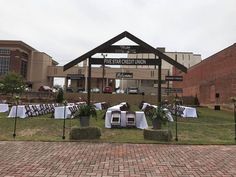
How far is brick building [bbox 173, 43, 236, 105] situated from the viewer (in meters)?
37.0

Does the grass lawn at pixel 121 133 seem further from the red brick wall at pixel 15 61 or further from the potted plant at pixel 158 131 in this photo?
the red brick wall at pixel 15 61

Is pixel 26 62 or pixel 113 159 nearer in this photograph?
pixel 113 159

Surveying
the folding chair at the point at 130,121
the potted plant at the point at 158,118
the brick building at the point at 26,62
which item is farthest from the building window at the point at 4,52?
the potted plant at the point at 158,118

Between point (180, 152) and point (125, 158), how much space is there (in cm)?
179

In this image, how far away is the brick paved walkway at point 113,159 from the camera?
7180 mm

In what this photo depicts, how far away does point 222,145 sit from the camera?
36.6ft

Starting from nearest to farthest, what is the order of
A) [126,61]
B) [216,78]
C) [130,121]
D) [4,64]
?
[126,61]
[130,121]
[216,78]
[4,64]

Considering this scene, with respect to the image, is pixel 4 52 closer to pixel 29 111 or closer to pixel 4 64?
pixel 4 64

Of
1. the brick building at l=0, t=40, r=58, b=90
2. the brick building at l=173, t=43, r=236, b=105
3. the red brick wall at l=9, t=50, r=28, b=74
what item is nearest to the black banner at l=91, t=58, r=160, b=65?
the brick building at l=173, t=43, r=236, b=105

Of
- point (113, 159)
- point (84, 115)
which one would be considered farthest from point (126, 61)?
point (113, 159)

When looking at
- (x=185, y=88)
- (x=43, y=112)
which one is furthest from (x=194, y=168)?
(x=185, y=88)

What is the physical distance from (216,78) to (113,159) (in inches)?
1442

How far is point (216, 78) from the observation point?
141 feet

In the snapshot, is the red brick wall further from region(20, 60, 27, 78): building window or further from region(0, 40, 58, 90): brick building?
region(20, 60, 27, 78): building window
